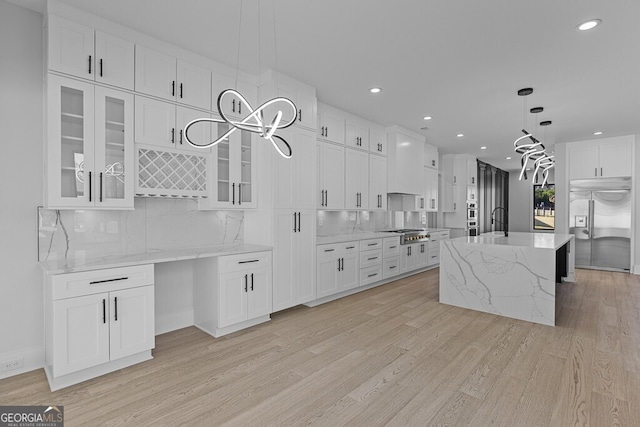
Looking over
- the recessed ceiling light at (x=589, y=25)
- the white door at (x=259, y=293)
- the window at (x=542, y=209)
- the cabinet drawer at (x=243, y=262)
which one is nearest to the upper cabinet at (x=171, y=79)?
the cabinet drawer at (x=243, y=262)

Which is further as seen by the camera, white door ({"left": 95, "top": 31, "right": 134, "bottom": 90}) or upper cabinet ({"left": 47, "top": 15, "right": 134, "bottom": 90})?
white door ({"left": 95, "top": 31, "right": 134, "bottom": 90})

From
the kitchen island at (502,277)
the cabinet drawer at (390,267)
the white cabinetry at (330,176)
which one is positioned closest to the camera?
the kitchen island at (502,277)

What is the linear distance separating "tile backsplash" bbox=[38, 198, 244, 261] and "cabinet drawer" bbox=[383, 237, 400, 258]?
2607 millimetres

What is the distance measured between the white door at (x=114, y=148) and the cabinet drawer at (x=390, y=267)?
3988mm

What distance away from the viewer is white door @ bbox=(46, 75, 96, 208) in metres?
2.52

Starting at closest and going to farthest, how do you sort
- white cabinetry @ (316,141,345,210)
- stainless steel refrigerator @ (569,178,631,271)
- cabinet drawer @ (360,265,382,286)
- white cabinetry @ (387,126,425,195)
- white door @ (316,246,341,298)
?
white door @ (316,246,341,298) < white cabinetry @ (316,141,345,210) < cabinet drawer @ (360,265,382,286) < white cabinetry @ (387,126,425,195) < stainless steel refrigerator @ (569,178,631,271)

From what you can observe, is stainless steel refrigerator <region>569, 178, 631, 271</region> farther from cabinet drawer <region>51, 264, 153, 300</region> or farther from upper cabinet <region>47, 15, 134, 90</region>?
upper cabinet <region>47, 15, 134, 90</region>

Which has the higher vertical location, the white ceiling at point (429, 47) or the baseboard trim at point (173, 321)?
the white ceiling at point (429, 47)

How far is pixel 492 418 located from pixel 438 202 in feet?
22.1

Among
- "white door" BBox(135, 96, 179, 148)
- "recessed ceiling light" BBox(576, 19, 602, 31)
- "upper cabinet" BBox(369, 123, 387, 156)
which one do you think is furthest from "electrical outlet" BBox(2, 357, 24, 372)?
A: "recessed ceiling light" BBox(576, 19, 602, 31)

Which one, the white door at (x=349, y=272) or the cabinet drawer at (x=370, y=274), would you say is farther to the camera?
the cabinet drawer at (x=370, y=274)

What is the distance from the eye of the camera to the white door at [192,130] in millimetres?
3228

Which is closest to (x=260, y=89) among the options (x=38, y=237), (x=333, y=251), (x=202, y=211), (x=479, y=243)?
(x=202, y=211)

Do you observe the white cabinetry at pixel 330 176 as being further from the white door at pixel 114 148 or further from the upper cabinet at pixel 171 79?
the white door at pixel 114 148
